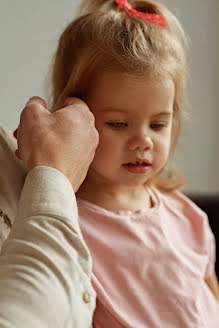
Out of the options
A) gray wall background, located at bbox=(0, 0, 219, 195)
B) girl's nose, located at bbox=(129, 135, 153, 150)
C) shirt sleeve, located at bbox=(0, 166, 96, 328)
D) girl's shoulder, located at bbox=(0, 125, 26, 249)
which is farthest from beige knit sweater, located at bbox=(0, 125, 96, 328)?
gray wall background, located at bbox=(0, 0, 219, 195)

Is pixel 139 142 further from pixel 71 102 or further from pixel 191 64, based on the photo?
pixel 191 64

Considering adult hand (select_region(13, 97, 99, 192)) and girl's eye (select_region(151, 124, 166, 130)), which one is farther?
girl's eye (select_region(151, 124, 166, 130))

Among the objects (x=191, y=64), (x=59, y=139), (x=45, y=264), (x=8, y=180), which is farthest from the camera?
(x=191, y=64)

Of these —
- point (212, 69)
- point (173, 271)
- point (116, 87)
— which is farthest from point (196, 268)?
point (212, 69)

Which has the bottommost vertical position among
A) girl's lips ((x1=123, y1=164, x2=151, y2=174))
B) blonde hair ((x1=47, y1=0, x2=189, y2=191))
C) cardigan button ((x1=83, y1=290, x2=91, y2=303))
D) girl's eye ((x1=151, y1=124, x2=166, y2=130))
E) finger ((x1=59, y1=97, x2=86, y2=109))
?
girl's lips ((x1=123, y1=164, x2=151, y2=174))

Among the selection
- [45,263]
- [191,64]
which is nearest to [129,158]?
[45,263]

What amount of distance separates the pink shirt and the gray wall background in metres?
0.29

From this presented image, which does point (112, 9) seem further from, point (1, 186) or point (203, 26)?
point (203, 26)

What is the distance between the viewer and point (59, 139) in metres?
0.63

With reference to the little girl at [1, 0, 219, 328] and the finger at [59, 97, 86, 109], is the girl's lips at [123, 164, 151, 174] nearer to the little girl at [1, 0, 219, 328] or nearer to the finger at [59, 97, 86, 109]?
the little girl at [1, 0, 219, 328]

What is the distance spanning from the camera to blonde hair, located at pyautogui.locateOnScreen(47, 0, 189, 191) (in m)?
0.82

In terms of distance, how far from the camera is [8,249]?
500mm

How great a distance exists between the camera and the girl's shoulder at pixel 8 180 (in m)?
0.71

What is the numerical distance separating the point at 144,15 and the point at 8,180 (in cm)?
41
